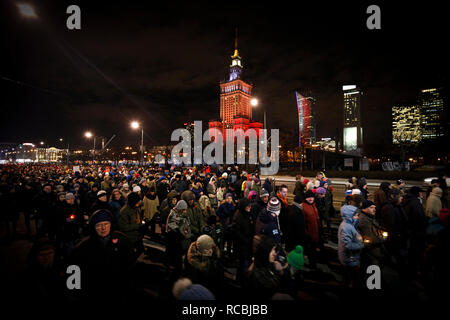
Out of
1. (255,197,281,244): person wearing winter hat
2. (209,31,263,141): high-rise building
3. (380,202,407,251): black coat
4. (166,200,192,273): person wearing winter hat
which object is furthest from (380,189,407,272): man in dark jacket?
(209,31,263,141): high-rise building

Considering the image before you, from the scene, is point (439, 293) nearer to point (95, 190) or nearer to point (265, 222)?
point (265, 222)

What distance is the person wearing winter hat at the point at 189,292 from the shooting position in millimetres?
1890

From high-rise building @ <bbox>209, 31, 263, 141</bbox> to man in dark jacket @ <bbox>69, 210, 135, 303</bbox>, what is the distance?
369 feet

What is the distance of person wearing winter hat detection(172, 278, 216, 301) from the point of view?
1890 mm

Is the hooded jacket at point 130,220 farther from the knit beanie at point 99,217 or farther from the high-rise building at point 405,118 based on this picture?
the high-rise building at point 405,118

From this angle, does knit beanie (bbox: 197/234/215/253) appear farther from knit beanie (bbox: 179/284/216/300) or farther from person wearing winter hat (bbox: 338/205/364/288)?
person wearing winter hat (bbox: 338/205/364/288)

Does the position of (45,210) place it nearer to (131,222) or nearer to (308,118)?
(131,222)

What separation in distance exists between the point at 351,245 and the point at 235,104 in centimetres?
12402

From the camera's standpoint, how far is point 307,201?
5.21 metres

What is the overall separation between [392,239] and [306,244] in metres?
1.79
